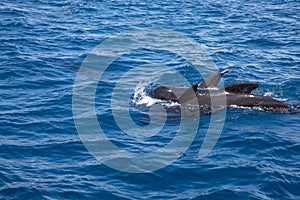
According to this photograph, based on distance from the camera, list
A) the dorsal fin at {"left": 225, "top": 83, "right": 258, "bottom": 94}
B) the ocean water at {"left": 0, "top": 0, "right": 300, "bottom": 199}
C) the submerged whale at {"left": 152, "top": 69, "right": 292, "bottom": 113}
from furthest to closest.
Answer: the dorsal fin at {"left": 225, "top": 83, "right": 258, "bottom": 94}
the submerged whale at {"left": 152, "top": 69, "right": 292, "bottom": 113}
the ocean water at {"left": 0, "top": 0, "right": 300, "bottom": 199}

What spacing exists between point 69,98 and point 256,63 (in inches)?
352

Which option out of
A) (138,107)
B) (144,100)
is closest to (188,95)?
(144,100)

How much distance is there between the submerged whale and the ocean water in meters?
0.41

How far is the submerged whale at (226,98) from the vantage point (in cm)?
1691

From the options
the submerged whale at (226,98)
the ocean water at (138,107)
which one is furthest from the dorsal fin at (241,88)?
the ocean water at (138,107)

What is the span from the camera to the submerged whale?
16.9 m

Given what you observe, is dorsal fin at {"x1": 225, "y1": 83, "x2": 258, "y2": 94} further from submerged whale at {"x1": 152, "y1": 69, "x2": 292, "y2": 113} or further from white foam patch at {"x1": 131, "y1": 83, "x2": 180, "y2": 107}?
white foam patch at {"x1": 131, "y1": 83, "x2": 180, "y2": 107}

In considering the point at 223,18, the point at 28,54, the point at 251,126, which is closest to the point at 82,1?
the point at 223,18

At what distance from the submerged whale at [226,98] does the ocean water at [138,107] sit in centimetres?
41

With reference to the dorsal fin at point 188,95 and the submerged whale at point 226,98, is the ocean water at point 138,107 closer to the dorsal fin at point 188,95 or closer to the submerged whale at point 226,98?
the submerged whale at point 226,98

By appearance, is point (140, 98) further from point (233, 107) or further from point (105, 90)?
point (233, 107)

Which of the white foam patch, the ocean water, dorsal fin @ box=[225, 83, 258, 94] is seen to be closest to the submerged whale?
dorsal fin @ box=[225, 83, 258, 94]

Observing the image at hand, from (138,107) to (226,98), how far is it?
3.04 metres

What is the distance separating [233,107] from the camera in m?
17.0
